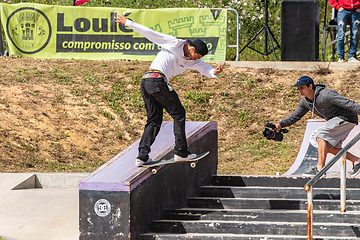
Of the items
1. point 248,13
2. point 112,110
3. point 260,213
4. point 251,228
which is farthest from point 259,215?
point 248,13

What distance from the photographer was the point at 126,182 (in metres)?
4.50

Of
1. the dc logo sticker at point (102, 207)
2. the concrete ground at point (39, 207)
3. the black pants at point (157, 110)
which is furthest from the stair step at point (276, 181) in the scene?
the dc logo sticker at point (102, 207)

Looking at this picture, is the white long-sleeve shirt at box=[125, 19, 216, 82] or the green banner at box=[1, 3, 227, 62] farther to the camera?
the green banner at box=[1, 3, 227, 62]

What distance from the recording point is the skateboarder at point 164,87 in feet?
17.0

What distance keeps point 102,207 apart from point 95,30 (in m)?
10.5

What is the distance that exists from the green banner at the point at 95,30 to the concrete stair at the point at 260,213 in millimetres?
8157

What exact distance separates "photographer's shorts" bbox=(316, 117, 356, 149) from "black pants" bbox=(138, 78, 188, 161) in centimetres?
250

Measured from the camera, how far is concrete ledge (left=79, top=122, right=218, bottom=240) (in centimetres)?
449

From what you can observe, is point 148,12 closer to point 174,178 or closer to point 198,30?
point 198,30

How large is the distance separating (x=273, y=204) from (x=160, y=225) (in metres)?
1.55

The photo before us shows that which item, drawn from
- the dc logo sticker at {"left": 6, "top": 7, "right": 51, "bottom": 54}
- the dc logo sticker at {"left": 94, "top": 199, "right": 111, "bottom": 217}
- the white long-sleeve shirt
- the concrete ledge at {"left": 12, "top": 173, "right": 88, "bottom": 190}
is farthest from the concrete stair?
the dc logo sticker at {"left": 6, "top": 7, "right": 51, "bottom": 54}

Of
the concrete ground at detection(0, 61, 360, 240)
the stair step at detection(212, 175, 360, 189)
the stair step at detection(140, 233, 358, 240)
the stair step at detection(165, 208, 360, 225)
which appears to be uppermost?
the stair step at detection(212, 175, 360, 189)

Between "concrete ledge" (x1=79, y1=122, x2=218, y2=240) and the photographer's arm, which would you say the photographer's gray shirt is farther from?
"concrete ledge" (x1=79, y1=122, x2=218, y2=240)

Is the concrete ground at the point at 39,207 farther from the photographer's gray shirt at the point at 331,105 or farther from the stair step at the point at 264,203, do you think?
the photographer's gray shirt at the point at 331,105
